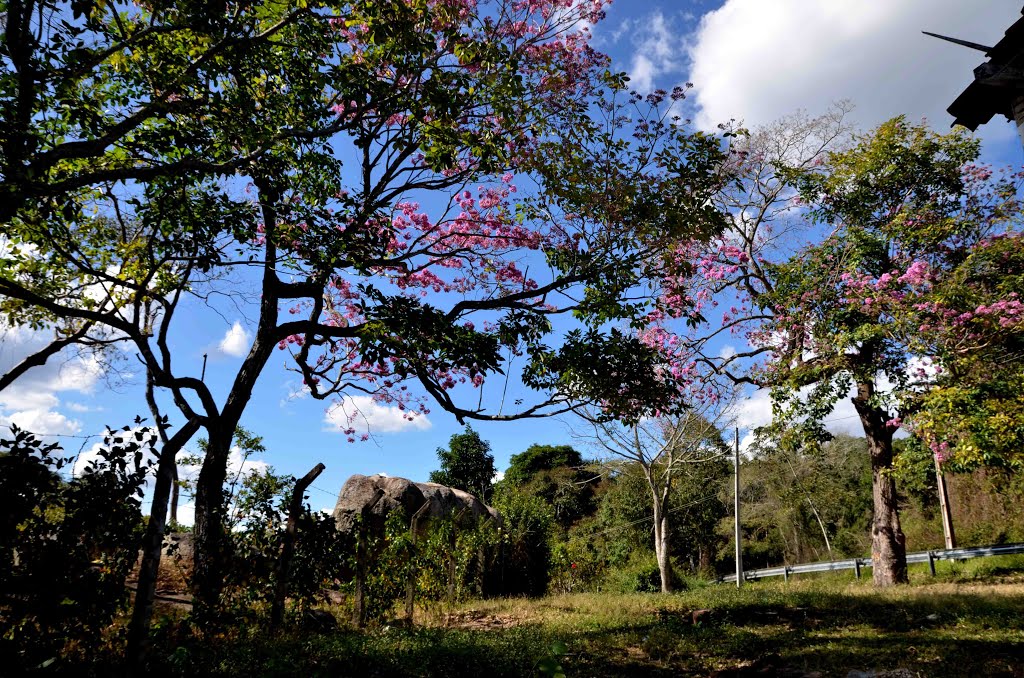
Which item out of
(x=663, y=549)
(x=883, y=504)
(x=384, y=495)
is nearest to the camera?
(x=883, y=504)

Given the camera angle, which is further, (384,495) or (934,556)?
(934,556)

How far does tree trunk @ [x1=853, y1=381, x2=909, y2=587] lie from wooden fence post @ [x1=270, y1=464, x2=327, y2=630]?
583 inches

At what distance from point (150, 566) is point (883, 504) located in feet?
58.4

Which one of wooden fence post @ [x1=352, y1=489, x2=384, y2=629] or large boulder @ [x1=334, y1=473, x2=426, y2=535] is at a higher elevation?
large boulder @ [x1=334, y1=473, x2=426, y2=535]

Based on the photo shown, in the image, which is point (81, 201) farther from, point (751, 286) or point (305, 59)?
point (751, 286)

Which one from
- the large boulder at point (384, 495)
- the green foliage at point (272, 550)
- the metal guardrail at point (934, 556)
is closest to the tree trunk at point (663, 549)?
the metal guardrail at point (934, 556)

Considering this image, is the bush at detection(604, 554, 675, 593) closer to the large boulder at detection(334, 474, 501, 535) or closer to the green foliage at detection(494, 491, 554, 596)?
the green foliage at detection(494, 491, 554, 596)

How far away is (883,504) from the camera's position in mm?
16703

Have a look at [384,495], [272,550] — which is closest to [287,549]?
[272,550]

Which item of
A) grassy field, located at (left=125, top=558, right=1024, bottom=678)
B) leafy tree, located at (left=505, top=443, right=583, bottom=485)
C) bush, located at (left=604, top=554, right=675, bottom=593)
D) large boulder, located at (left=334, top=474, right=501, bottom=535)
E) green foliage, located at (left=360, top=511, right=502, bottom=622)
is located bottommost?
→ bush, located at (left=604, top=554, right=675, bottom=593)

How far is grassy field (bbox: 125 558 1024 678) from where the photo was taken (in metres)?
6.61

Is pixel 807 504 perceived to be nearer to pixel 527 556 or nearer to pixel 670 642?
pixel 527 556

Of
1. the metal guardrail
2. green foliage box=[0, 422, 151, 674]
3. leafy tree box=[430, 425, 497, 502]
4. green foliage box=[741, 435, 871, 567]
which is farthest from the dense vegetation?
leafy tree box=[430, 425, 497, 502]

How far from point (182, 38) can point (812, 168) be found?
53.7 feet
